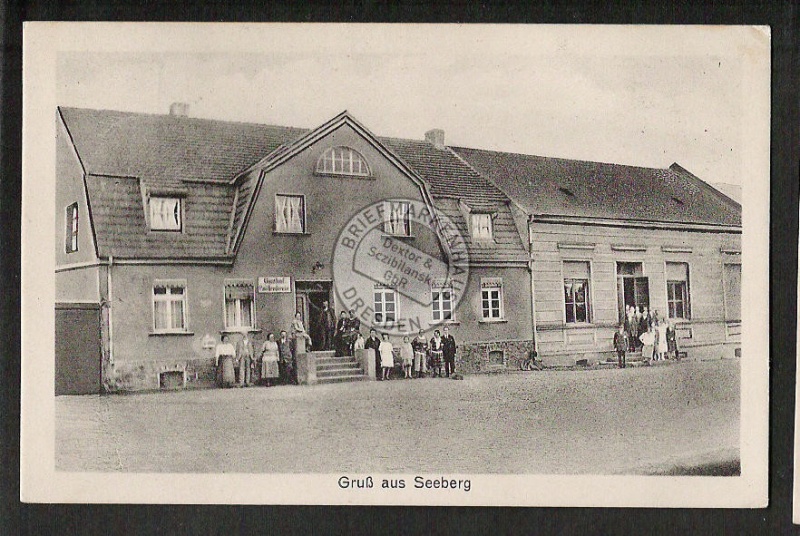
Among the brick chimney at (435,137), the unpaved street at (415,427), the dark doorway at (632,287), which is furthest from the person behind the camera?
the dark doorway at (632,287)

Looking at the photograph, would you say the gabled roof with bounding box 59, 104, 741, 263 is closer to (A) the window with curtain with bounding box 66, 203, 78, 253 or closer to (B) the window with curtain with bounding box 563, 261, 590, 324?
(A) the window with curtain with bounding box 66, 203, 78, 253

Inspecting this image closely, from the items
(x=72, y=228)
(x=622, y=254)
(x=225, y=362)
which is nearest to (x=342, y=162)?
(x=225, y=362)

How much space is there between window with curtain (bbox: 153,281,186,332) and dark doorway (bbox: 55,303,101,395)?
31 centimetres

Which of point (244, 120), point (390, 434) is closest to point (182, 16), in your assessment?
point (244, 120)

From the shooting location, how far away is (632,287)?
11.4ft

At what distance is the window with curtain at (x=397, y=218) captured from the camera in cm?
337

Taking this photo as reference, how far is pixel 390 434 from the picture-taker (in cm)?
321

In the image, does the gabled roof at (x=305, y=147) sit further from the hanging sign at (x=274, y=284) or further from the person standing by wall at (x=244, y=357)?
the person standing by wall at (x=244, y=357)

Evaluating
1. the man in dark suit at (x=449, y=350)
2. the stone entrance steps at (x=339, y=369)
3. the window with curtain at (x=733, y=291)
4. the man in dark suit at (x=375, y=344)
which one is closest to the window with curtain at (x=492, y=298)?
the man in dark suit at (x=449, y=350)

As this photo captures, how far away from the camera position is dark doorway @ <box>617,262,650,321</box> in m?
3.39

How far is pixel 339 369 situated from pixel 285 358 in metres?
0.28

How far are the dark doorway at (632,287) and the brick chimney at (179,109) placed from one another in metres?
2.40

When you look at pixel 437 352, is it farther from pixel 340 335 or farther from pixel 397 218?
pixel 397 218

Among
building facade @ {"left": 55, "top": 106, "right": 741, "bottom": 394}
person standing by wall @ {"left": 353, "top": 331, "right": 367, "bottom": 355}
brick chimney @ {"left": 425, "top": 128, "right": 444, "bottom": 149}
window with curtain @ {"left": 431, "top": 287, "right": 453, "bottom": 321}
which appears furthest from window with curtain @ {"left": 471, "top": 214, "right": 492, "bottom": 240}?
person standing by wall @ {"left": 353, "top": 331, "right": 367, "bottom": 355}
